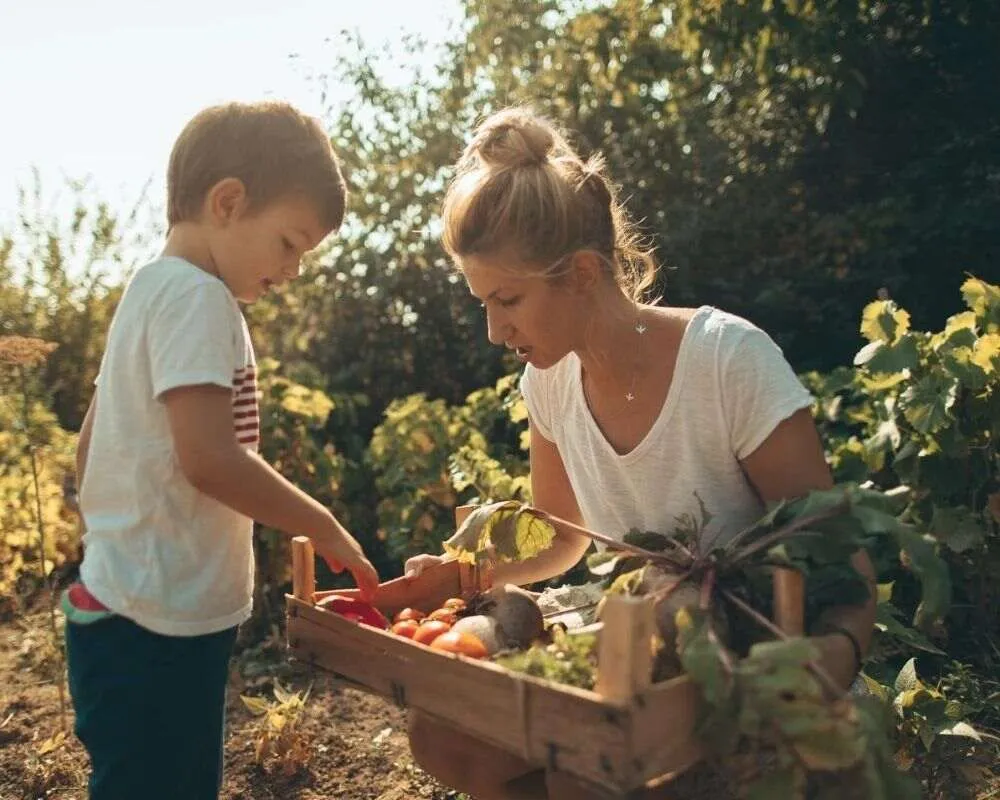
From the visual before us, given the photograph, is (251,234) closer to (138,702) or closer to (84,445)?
(84,445)

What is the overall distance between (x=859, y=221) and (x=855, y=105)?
719 mm

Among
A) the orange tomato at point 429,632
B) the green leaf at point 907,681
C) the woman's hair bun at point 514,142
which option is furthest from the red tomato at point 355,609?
the green leaf at point 907,681

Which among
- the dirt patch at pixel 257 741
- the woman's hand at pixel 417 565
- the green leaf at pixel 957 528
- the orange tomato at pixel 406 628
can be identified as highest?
the woman's hand at pixel 417 565

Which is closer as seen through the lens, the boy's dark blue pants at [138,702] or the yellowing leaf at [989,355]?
the boy's dark blue pants at [138,702]

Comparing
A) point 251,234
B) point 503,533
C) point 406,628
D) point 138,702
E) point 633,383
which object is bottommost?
point 138,702

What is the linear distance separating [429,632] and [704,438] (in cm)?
65

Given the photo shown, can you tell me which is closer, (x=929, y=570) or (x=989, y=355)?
(x=929, y=570)

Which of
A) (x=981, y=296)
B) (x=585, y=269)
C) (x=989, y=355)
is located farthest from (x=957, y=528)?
(x=585, y=269)

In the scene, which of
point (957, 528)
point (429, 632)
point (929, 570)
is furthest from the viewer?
point (957, 528)

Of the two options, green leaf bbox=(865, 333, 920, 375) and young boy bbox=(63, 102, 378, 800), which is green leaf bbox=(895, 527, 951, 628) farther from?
green leaf bbox=(865, 333, 920, 375)

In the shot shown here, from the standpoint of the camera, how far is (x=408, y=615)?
6.50 feet

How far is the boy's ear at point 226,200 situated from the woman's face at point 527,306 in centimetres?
44

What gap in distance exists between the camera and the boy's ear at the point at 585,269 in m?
2.08

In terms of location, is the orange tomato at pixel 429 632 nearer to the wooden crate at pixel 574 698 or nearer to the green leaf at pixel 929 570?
the wooden crate at pixel 574 698
